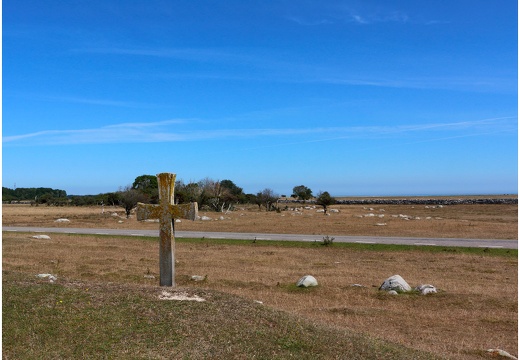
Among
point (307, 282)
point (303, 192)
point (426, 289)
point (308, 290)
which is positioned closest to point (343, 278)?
point (307, 282)

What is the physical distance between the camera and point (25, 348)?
688 cm

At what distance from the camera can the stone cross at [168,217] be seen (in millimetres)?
11820

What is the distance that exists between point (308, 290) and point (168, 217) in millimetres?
5158

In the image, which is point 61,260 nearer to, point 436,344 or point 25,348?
point 25,348

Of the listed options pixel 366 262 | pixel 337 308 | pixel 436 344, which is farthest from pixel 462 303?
pixel 366 262

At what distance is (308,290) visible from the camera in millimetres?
14891

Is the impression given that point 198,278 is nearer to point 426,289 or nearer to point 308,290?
point 308,290

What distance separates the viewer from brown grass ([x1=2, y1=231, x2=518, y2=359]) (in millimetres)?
10594

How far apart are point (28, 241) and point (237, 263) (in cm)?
1227

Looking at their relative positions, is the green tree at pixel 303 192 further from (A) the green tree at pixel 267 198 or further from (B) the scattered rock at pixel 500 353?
(B) the scattered rock at pixel 500 353

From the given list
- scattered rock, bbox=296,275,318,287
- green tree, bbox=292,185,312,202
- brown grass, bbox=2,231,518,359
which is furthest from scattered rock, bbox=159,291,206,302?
green tree, bbox=292,185,312,202

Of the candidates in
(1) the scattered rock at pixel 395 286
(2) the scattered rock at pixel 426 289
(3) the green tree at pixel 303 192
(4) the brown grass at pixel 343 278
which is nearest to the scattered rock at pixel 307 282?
(4) the brown grass at pixel 343 278

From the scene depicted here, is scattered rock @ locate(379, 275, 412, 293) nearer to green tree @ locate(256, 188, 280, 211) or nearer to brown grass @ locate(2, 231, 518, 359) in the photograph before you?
brown grass @ locate(2, 231, 518, 359)

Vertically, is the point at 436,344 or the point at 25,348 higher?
the point at 25,348
